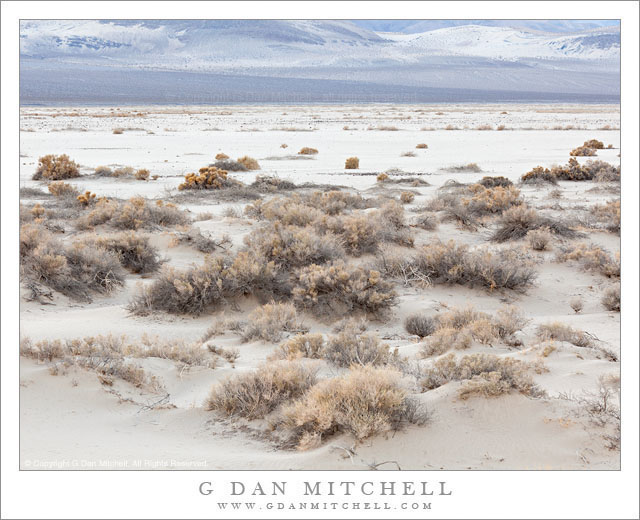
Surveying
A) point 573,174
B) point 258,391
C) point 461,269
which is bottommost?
point 258,391

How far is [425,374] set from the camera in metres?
4.62

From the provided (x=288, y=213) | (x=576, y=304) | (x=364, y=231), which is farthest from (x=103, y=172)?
(x=576, y=304)

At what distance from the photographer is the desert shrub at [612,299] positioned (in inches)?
278

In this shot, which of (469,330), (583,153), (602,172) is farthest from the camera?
(583,153)

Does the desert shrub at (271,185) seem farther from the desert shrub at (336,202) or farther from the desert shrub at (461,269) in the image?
the desert shrub at (461,269)

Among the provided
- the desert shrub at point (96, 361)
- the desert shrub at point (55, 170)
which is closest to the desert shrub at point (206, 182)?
the desert shrub at point (55, 170)

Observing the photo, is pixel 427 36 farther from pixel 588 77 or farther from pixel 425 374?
pixel 425 374

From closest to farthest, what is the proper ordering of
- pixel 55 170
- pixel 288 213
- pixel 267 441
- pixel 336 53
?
pixel 267 441
pixel 288 213
pixel 55 170
pixel 336 53

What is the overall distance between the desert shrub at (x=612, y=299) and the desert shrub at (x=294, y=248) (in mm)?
3370

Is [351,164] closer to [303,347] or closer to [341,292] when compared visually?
[341,292]

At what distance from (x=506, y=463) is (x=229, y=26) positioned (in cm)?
18286

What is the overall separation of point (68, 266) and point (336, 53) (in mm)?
169774

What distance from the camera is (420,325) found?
6406 millimetres

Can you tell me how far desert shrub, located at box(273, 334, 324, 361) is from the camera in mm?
5258
